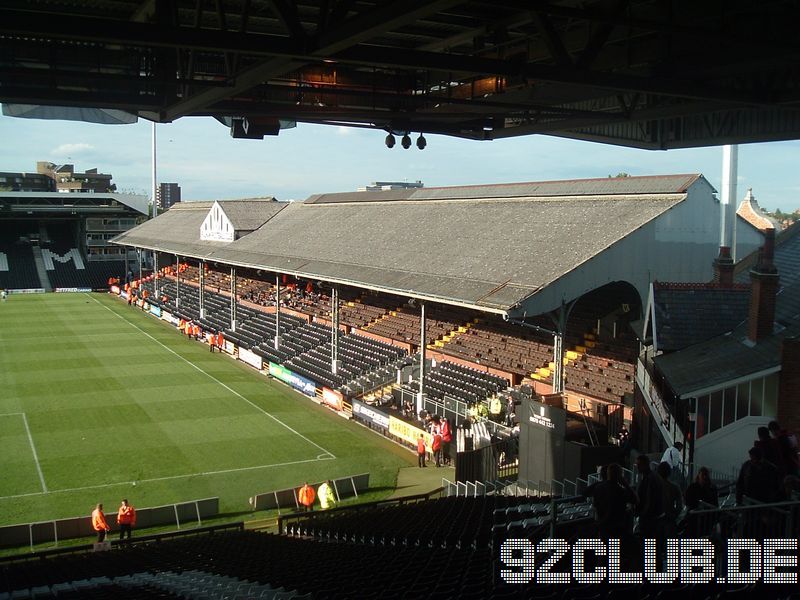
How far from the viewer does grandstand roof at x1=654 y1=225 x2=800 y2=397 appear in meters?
13.0

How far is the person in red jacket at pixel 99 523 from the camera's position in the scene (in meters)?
15.5

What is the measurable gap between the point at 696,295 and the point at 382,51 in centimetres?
1201

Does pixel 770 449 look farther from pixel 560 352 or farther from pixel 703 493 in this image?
pixel 560 352

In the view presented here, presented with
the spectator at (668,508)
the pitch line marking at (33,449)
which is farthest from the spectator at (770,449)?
the pitch line marking at (33,449)

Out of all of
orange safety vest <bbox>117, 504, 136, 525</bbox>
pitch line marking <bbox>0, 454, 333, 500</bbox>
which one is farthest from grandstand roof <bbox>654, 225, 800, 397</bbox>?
orange safety vest <bbox>117, 504, 136, 525</bbox>

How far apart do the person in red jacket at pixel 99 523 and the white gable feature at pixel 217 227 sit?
32761mm

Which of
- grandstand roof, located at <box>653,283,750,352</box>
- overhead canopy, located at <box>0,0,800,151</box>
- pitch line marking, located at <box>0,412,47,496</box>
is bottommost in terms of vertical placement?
pitch line marking, located at <box>0,412,47,496</box>

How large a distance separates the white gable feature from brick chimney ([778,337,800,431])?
38688 millimetres

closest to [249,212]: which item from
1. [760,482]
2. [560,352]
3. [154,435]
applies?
[154,435]

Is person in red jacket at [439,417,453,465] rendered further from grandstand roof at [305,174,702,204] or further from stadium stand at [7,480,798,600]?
grandstand roof at [305,174,702,204]

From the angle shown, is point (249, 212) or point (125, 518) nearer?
point (125, 518)

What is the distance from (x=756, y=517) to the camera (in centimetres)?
721

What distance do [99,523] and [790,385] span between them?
1296cm

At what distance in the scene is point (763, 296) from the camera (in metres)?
14.4
